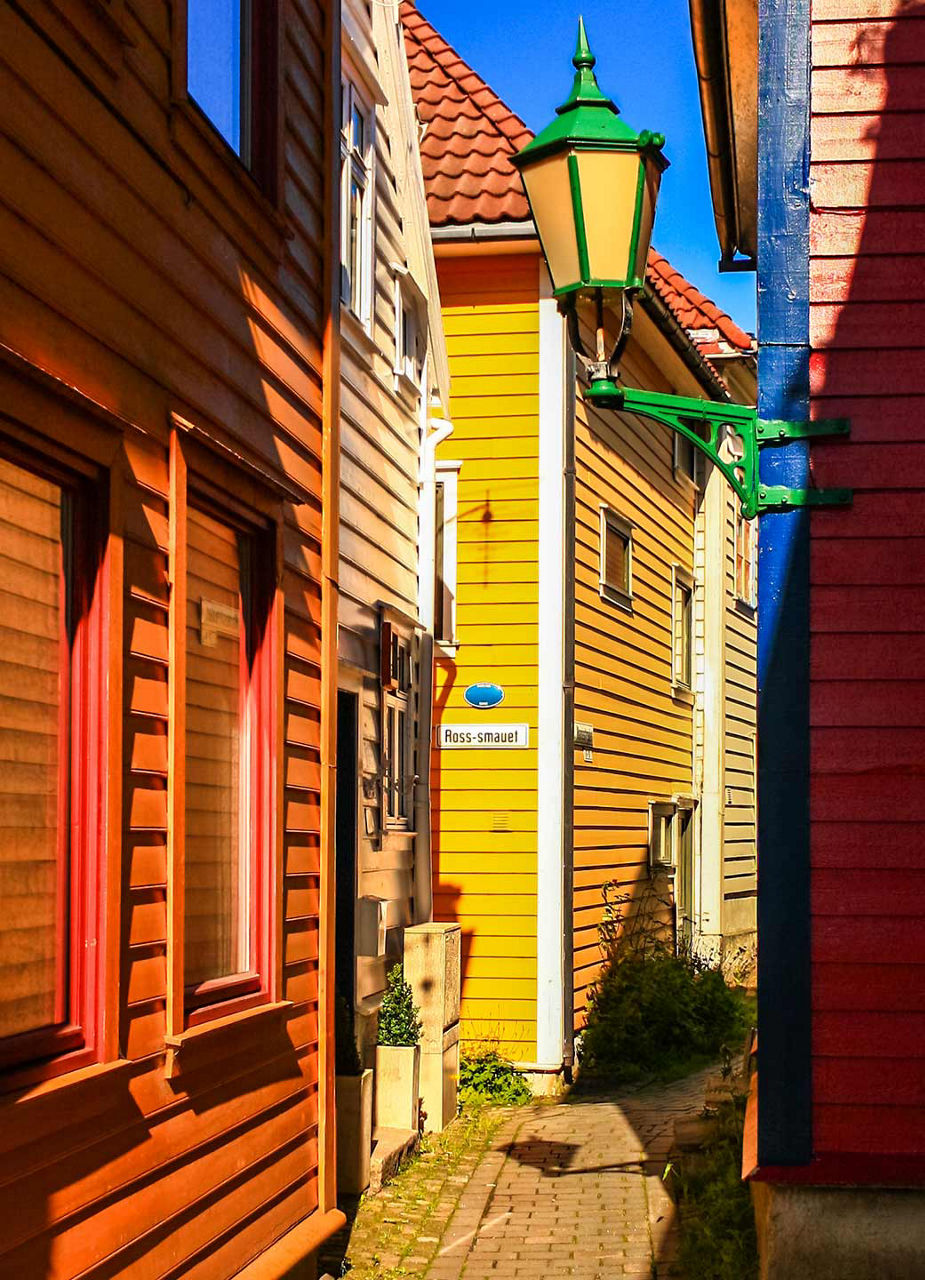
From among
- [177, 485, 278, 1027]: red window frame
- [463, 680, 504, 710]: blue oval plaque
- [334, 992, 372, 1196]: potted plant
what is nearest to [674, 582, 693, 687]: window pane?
[463, 680, 504, 710]: blue oval plaque

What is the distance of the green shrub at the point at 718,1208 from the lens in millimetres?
6164

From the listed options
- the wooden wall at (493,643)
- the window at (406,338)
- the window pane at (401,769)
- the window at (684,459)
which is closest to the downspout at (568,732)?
the wooden wall at (493,643)

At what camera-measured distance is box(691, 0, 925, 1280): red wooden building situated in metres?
5.42

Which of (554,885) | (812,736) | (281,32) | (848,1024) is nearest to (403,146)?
(281,32)

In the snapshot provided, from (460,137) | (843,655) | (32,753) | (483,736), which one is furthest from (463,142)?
(32,753)

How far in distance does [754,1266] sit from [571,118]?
406 cm

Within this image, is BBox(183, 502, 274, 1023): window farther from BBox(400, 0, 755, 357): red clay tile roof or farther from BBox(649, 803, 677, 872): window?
BBox(649, 803, 677, 872): window

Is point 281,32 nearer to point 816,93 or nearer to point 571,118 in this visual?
point 571,118

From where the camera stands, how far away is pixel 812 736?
560 centimetres

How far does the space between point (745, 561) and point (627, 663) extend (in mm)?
6495

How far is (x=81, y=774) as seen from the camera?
4.43 m

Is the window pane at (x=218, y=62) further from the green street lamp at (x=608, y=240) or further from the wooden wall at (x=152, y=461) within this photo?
the green street lamp at (x=608, y=240)

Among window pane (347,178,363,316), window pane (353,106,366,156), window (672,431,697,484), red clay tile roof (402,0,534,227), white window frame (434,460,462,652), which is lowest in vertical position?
white window frame (434,460,462,652)

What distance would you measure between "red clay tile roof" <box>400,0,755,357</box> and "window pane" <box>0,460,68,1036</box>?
8.36 metres
